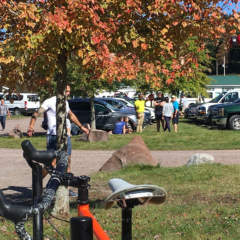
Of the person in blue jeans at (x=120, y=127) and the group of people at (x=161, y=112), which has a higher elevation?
the group of people at (x=161, y=112)

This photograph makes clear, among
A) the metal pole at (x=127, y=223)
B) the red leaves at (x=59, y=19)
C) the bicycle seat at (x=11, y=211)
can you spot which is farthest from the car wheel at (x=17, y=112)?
the bicycle seat at (x=11, y=211)

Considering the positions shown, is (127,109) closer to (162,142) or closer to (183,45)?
(162,142)

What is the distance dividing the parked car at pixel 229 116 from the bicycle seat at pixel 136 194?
21424 millimetres

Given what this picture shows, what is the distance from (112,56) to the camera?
6.52 metres

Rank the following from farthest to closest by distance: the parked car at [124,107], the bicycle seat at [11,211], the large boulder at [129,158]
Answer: the parked car at [124,107], the large boulder at [129,158], the bicycle seat at [11,211]

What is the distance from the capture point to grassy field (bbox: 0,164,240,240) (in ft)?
18.6

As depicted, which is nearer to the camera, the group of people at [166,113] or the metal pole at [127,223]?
the metal pole at [127,223]

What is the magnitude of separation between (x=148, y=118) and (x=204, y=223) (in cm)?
2282

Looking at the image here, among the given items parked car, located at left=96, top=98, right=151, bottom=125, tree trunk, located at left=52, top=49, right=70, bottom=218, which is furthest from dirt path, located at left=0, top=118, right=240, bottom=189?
parked car, located at left=96, top=98, right=151, bottom=125

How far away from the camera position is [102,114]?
25750mm

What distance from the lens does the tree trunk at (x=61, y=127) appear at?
691 centimetres

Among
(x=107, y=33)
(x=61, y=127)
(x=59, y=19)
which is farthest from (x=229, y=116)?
(x=59, y=19)

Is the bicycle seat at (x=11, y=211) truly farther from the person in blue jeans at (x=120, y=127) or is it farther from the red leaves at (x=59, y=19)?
the person in blue jeans at (x=120, y=127)

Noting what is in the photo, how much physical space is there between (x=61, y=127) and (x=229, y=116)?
17.8 meters
